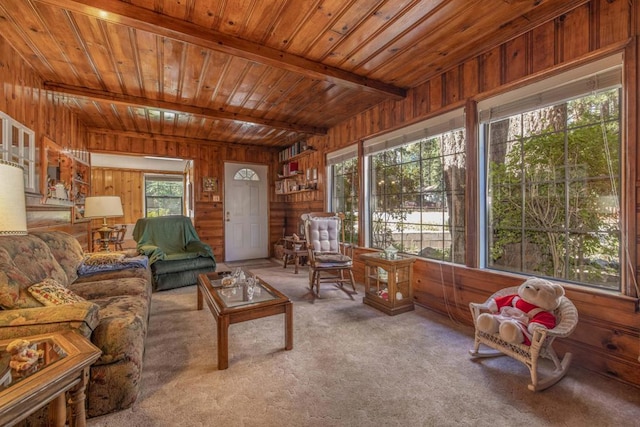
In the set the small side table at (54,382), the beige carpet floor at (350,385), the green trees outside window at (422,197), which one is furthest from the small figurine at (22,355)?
the green trees outside window at (422,197)

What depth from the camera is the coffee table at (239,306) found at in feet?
5.96

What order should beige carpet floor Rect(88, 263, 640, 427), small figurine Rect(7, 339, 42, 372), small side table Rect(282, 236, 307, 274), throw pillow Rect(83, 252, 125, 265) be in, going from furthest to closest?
small side table Rect(282, 236, 307, 274) → throw pillow Rect(83, 252, 125, 265) → beige carpet floor Rect(88, 263, 640, 427) → small figurine Rect(7, 339, 42, 372)

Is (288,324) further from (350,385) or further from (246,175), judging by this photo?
(246,175)

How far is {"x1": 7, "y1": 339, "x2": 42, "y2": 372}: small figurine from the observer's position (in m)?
0.97

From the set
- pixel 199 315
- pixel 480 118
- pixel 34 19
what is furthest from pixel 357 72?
pixel 199 315

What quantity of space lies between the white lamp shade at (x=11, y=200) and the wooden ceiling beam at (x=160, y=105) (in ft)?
8.40

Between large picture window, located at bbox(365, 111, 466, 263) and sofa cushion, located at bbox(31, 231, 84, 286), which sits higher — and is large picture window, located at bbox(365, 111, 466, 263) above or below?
above

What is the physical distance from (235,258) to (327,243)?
2.82 m

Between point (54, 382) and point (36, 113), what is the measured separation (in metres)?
3.14

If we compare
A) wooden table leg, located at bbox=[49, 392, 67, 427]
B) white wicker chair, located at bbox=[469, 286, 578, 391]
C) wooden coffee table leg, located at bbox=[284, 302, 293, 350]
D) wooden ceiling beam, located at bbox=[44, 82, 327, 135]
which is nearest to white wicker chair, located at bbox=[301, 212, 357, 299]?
wooden coffee table leg, located at bbox=[284, 302, 293, 350]

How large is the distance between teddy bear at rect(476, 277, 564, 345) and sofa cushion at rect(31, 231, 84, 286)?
3070mm

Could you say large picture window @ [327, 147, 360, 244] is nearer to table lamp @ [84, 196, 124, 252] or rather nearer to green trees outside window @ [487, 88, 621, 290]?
green trees outside window @ [487, 88, 621, 290]

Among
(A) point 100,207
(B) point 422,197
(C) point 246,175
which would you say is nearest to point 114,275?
(A) point 100,207

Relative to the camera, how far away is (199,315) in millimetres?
2748
